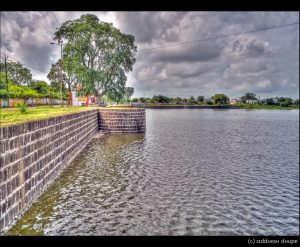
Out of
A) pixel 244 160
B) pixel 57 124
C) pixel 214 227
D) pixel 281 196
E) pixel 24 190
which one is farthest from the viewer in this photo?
pixel 244 160

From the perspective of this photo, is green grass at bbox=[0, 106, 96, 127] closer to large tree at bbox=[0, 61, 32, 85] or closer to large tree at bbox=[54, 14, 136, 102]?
large tree at bbox=[54, 14, 136, 102]

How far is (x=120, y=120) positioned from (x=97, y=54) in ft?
67.0

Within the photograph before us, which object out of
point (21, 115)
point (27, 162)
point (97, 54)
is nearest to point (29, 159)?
point (27, 162)

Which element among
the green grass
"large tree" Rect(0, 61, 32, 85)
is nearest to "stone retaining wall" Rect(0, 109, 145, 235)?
the green grass

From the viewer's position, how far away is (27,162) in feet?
34.1

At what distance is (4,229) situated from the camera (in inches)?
314

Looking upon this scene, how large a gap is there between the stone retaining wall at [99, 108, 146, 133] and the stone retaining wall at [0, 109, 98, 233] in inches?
857

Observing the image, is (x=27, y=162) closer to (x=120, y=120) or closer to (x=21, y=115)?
(x=21, y=115)

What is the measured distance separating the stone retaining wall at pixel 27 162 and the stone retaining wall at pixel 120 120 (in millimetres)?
21769

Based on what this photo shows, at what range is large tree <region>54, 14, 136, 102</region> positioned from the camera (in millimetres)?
50188

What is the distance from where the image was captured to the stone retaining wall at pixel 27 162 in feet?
27.0
